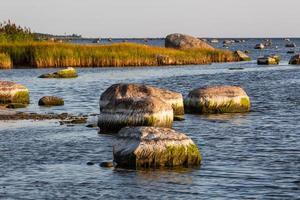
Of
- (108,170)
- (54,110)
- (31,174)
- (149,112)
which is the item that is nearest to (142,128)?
(108,170)

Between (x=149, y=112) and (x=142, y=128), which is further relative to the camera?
(x=149, y=112)

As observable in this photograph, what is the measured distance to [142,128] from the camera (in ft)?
71.6

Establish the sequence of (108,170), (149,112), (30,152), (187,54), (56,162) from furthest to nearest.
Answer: (187,54) → (149,112) → (30,152) → (56,162) → (108,170)

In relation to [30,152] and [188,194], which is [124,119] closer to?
[30,152]

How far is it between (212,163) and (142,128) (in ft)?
8.08

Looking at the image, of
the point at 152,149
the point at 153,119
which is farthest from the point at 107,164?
the point at 153,119

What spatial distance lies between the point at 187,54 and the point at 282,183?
70337mm

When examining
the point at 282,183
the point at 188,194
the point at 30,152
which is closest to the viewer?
the point at 188,194

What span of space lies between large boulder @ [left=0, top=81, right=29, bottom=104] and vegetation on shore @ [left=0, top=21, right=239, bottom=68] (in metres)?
34.8

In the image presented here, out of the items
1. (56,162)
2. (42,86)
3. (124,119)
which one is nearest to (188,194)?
(56,162)

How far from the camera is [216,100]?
35.7m

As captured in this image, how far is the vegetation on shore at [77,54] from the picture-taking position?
77625 millimetres

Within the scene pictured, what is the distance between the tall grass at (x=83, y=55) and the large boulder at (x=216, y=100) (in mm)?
42218

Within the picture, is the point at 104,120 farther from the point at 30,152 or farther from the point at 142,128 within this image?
the point at 142,128
